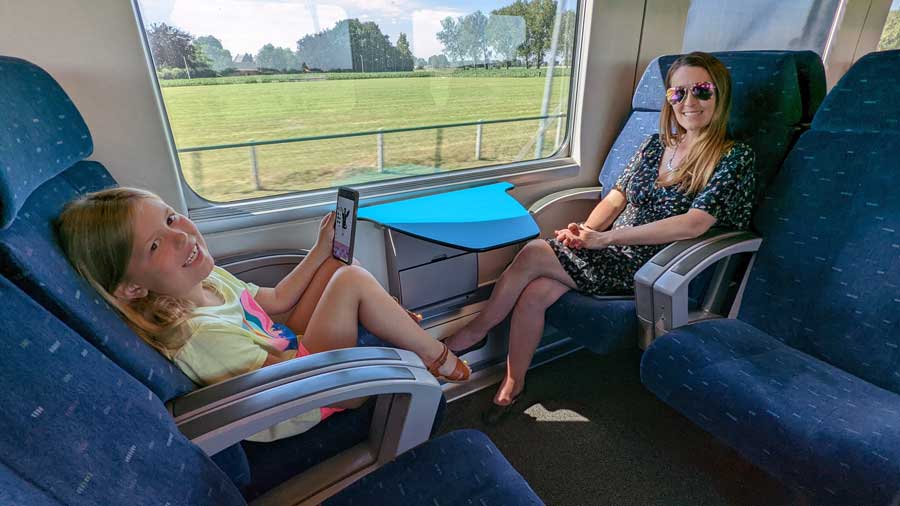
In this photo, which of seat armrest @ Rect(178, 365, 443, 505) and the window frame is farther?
the window frame

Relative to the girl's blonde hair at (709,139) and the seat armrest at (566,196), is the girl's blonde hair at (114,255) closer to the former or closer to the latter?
the seat armrest at (566,196)

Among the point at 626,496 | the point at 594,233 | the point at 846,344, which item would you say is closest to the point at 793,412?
the point at 846,344

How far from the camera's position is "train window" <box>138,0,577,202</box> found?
1550mm

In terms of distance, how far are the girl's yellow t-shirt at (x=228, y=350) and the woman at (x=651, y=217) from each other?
93cm

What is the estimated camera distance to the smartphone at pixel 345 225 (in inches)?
53.9

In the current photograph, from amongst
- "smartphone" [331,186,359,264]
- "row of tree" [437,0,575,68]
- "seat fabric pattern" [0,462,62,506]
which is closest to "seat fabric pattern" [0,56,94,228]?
"seat fabric pattern" [0,462,62,506]

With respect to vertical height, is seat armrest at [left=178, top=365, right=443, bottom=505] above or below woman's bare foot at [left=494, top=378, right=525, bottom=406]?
above

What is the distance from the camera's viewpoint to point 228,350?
39.7 inches

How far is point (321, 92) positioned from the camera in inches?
70.4

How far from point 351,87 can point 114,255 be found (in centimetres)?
120

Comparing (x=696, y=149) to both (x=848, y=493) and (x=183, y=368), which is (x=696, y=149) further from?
(x=183, y=368)

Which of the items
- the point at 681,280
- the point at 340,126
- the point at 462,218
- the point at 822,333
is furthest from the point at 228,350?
the point at 822,333

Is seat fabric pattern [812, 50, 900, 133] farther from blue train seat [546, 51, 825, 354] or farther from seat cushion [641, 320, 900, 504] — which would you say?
seat cushion [641, 320, 900, 504]

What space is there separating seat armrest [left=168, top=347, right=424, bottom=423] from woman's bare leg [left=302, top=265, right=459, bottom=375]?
1.17 feet
